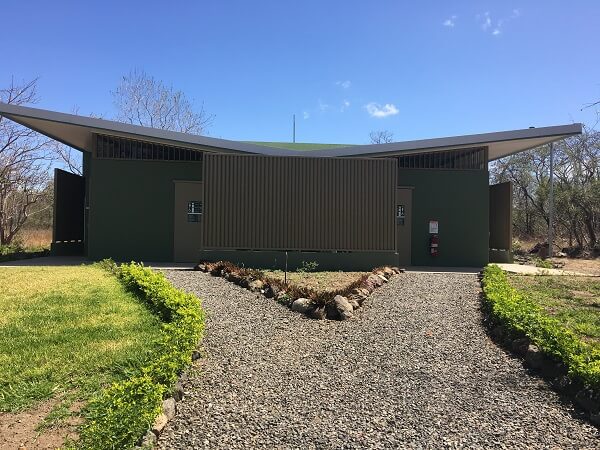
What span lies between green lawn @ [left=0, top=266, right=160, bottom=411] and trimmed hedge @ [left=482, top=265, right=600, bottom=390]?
12.3ft

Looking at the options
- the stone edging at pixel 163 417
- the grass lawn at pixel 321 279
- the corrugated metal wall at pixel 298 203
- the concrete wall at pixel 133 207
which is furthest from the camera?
the concrete wall at pixel 133 207

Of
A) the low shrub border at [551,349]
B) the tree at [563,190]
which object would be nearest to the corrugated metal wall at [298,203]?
the low shrub border at [551,349]

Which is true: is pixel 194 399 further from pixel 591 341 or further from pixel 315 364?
pixel 591 341

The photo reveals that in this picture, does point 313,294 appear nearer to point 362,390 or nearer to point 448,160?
point 362,390

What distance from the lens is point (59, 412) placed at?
3260 mm

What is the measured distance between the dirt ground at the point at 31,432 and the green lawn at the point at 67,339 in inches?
4.8

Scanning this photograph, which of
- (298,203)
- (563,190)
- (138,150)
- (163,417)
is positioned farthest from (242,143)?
(563,190)

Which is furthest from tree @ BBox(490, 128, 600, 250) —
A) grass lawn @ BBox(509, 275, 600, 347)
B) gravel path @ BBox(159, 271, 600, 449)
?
gravel path @ BBox(159, 271, 600, 449)

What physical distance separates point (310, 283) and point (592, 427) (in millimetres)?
6510

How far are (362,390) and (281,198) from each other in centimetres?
956

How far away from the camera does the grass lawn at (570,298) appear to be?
6047mm

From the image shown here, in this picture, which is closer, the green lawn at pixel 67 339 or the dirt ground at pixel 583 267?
the green lawn at pixel 67 339

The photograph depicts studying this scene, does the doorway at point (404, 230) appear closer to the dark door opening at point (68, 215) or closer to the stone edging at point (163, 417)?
the dark door opening at point (68, 215)

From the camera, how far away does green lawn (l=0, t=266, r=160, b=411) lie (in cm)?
373
